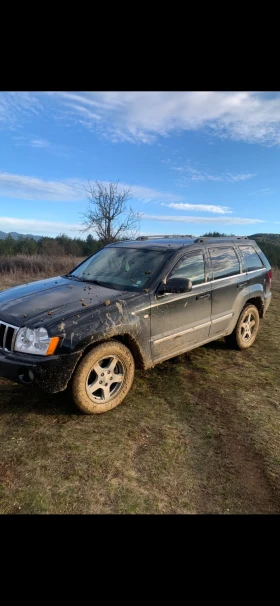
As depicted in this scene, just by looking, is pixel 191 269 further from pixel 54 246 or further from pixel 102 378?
pixel 54 246

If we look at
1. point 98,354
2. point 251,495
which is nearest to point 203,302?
point 98,354

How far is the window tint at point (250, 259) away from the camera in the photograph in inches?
207

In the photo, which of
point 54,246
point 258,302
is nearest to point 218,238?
point 258,302

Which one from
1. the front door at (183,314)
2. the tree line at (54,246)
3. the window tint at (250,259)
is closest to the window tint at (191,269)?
the front door at (183,314)

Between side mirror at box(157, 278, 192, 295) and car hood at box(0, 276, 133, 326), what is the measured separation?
0.36 metres

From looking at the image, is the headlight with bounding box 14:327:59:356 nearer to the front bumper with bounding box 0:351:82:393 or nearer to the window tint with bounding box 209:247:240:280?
the front bumper with bounding box 0:351:82:393

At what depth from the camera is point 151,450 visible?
2807mm

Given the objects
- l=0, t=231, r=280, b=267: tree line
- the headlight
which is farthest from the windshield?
l=0, t=231, r=280, b=267: tree line

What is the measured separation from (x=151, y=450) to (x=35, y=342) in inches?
54.6
